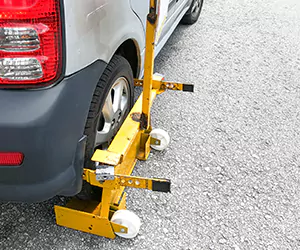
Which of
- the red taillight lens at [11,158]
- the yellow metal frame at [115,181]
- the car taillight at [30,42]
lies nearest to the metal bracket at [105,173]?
the yellow metal frame at [115,181]

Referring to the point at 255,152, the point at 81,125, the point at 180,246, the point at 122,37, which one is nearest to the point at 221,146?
the point at 255,152

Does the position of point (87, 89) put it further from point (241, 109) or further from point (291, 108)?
point (291, 108)

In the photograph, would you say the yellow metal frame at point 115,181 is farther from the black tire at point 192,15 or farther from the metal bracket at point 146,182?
the black tire at point 192,15

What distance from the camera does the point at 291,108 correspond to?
339cm

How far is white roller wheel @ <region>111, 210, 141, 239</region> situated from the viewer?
1940 millimetres

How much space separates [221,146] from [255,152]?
261 millimetres

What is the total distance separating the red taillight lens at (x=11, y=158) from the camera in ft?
4.62

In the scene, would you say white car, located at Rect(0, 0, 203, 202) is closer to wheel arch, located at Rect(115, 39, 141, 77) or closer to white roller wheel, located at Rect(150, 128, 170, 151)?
wheel arch, located at Rect(115, 39, 141, 77)

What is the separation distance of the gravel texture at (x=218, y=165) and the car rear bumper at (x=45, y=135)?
600mm

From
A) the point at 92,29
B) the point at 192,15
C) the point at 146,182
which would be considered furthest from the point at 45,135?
the point at 192,15

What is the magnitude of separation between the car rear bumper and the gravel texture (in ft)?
1.97

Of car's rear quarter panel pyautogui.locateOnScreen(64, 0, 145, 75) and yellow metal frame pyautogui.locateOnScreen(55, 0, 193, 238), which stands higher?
car's rear quarter panel pyautogui.locateOnScreen(64, 0, 145, 75)

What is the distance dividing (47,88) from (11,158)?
1.02ft

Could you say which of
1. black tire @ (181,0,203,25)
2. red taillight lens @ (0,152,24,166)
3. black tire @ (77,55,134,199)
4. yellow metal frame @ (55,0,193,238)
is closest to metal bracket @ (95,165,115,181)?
yellow metal frame @ (55,0,193,238)
